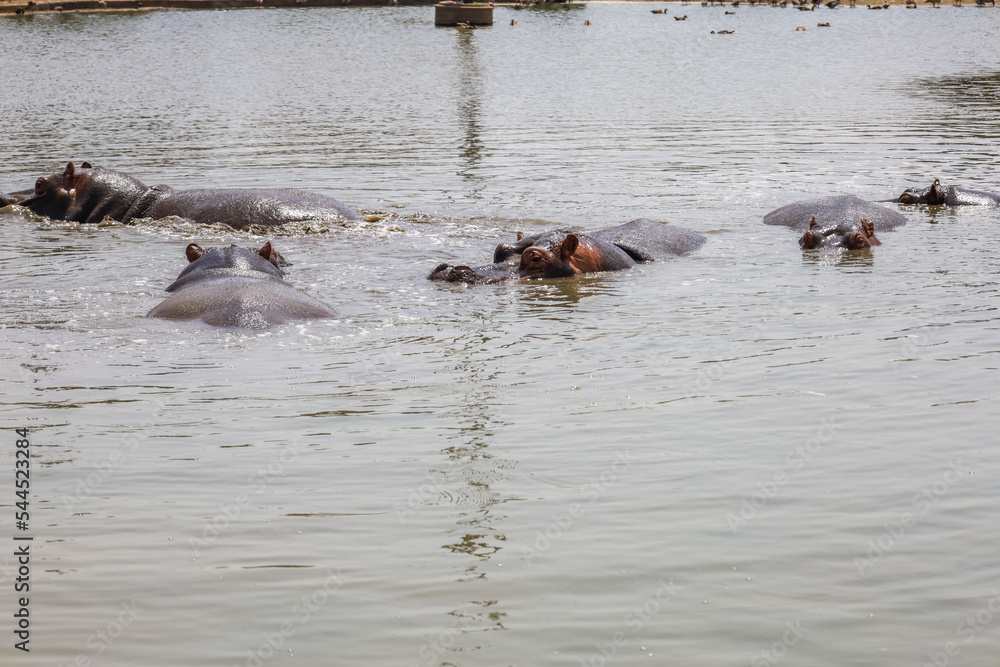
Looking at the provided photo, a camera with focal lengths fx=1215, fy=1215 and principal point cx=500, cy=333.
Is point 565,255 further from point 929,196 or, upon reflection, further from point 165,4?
point 165,4

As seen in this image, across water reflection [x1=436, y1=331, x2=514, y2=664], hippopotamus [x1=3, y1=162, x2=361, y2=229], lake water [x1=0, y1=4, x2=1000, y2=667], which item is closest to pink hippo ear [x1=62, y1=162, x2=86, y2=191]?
hippopotamus [x1=3, y1=162, x2=361, y2=229]

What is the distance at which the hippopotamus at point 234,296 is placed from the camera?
26.0ft

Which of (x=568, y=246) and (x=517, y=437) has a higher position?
(x=568, y=246)

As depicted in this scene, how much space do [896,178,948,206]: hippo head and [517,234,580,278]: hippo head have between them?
492 cm

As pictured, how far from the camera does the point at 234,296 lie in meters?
8.07

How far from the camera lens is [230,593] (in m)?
4.35

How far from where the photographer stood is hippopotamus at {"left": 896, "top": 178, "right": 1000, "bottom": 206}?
12820mm

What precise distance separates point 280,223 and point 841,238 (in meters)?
5.38

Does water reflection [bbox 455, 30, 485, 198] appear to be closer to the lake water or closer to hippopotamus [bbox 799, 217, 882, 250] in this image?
the lake water

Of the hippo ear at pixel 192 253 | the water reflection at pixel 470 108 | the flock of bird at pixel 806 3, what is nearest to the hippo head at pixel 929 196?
the water reflection at pixel 470 108

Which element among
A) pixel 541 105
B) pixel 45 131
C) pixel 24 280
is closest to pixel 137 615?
pixel 24 280

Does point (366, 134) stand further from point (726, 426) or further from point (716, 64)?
point (716, 64)

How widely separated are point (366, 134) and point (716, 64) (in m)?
17.9

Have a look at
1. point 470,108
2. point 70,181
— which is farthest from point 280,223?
point 470,108
